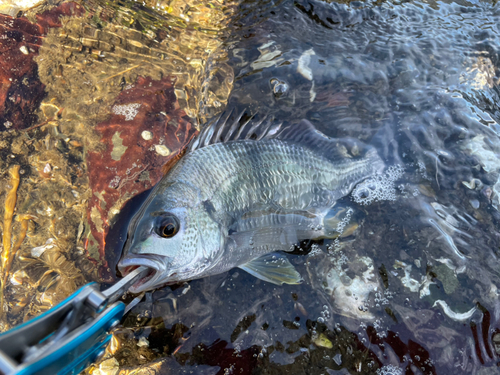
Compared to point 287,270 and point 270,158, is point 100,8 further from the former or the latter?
point 287,270

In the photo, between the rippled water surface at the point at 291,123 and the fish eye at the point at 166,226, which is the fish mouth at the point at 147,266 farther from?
the rippled water surface at the point at 291,123

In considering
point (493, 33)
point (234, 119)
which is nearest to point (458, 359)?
point (234, 119)

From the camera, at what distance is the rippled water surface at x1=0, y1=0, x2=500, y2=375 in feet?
8.15

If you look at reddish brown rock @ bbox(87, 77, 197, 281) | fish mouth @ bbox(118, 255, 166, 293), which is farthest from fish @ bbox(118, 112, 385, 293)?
reddish brown rock @ bbox(87, 77, 197, 281)

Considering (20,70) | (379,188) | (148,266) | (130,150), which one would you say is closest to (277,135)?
(379,188)

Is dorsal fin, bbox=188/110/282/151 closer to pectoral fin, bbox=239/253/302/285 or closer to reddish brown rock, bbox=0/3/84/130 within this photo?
pectoral fin, bbox=239/253/302/285

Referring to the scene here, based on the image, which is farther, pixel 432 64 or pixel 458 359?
pixel 432 64

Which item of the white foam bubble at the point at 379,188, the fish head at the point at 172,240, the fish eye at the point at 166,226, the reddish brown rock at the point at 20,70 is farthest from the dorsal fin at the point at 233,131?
the reddish brown rock at the point at 20,70

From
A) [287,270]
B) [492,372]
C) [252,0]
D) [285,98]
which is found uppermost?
[252,0]

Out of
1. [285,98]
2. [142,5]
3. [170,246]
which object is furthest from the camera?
[142,5]

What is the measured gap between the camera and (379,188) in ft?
10.2

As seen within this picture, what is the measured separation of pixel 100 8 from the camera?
3.64 meters

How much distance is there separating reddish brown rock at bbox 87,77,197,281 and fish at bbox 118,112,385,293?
30 cm

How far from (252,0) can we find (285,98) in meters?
1.80
